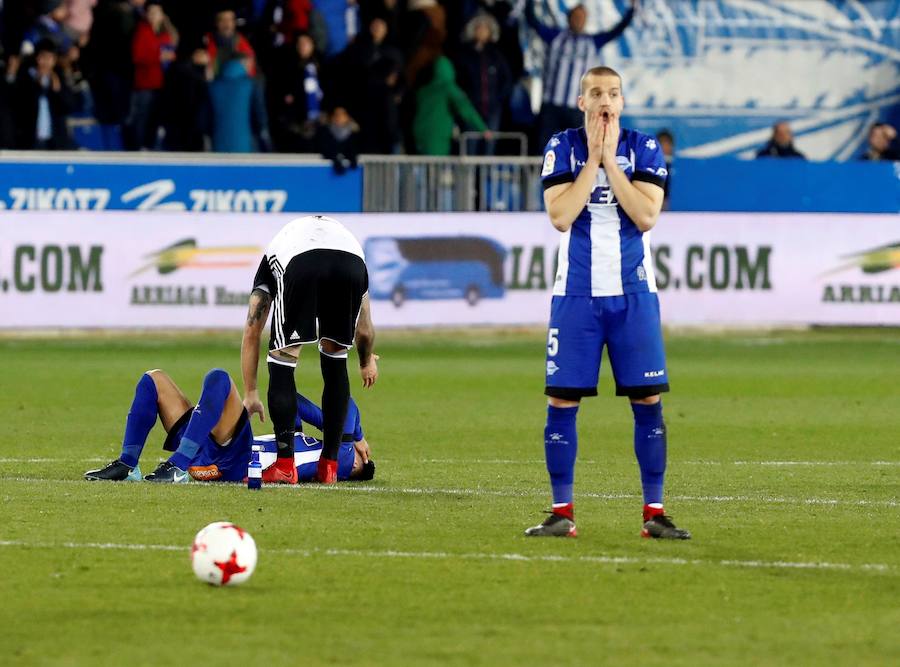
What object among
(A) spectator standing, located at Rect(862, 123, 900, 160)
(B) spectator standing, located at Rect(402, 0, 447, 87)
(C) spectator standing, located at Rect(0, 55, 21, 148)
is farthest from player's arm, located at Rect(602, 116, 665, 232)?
(A) spectator standing, located at Rect(862, 123, 900, 160)

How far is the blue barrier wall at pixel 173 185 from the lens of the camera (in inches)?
882

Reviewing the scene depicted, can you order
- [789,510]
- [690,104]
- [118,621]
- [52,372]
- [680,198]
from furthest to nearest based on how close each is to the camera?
[690,104], [680,198], [52,372], [789,510], [118,621]

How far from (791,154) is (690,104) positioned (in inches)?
108

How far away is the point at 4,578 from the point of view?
761cm

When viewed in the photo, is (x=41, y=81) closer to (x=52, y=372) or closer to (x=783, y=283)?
(x=52, y=372)

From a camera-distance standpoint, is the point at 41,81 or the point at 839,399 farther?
the point at 41,81

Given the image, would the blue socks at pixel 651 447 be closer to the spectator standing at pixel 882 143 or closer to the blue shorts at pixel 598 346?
the blue shorts at pixel 598 346

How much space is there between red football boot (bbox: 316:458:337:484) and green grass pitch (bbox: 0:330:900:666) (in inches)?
12.1

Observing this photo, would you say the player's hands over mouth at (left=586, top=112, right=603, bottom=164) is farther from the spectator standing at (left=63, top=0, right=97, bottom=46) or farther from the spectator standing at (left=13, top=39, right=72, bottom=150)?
the spectator standing at (left=63, top=0, right=97, bottom=46)

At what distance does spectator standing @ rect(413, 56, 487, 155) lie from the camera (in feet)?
80.4

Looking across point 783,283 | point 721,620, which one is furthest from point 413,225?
point 721,620

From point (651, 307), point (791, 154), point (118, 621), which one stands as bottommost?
point (118, 621)

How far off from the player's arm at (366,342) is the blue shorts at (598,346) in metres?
2.16

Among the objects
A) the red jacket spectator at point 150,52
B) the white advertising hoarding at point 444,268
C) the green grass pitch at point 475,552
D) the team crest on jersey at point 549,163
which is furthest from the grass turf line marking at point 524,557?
the red jacket spectator at point 150,52
